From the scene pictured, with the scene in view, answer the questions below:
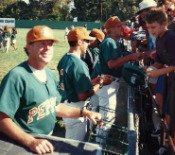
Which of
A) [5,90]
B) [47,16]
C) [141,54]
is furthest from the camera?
[47,16]

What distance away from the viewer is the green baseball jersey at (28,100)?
3.29 m

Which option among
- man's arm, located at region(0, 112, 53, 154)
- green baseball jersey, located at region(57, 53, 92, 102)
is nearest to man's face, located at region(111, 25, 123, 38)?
green baseball jersey, located at region(57, 53, 92, 102)

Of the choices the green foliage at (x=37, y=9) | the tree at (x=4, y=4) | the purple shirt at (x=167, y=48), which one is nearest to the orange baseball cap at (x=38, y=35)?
the purple shirt at (x=167, y=48)

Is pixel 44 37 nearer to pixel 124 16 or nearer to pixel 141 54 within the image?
pixel 141 54

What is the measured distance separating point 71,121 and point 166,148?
1.63 meters

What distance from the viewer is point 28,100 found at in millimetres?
3445

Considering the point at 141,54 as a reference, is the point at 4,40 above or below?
below

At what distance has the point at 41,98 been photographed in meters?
3.56

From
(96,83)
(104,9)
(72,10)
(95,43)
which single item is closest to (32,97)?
(96,83)

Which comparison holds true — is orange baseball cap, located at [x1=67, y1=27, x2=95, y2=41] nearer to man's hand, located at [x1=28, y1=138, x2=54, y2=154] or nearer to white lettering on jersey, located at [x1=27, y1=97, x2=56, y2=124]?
white lettering on jersey, located at [x1=27, y1=97, x2=56, y2=124]

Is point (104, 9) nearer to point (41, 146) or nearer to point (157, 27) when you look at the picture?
point (157, 27)

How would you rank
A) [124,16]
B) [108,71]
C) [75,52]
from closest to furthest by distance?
1. [75,52]
2. [108,71]
3. [124,16]

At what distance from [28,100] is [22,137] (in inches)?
16.9

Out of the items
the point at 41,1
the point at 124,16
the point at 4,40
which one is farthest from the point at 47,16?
the point at 4,40
